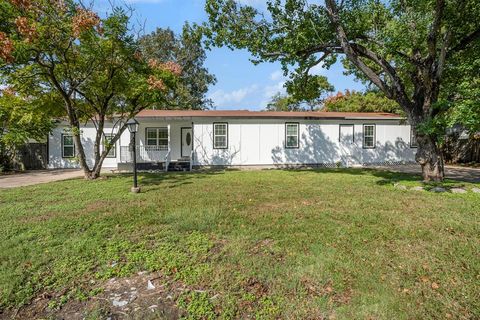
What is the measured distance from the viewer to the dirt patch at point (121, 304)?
9.16 ft

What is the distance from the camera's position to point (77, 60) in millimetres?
10094

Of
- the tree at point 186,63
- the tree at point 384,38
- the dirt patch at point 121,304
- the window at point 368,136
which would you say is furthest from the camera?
the tree at point 186,63

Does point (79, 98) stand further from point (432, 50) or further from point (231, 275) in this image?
point (432, 50)

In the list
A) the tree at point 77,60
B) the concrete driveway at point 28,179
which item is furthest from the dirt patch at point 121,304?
the concrete driveway at point 28,179

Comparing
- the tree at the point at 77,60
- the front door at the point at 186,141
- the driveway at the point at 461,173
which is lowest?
the driveway at the point at 461,173

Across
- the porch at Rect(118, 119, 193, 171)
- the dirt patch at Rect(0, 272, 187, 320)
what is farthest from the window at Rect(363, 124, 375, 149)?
the dirt patch at Rect(0, 272, 187, 320)

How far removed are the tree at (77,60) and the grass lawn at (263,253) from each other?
15.4ft

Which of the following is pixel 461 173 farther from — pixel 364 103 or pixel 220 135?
pixel 364 103

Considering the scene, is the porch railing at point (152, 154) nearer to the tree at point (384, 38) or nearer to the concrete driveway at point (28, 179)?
the concrete driveway at point (28, 179)

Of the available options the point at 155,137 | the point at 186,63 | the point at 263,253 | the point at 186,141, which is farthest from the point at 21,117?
the point at 186,63

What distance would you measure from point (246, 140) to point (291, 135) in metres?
2.61

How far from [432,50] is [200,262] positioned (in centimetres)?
905

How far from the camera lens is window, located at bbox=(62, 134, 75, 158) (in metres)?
16.5

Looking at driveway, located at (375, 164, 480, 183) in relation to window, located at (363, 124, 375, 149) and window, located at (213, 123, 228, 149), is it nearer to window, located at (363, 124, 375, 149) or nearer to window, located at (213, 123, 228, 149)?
window, located at (363, 124, 375, 149)
